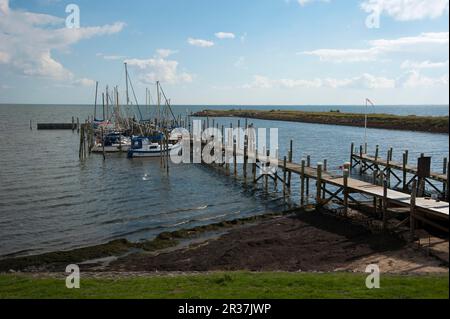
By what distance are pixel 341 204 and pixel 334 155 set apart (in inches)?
1297

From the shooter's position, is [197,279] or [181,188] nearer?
[197,279]

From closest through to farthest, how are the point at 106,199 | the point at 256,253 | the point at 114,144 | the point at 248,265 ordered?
the point at 248,265, the point at 256,253, the point at 106,199, the point at 114,144

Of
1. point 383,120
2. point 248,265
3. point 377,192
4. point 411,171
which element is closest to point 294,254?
point 248,265

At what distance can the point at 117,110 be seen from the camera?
8488cm

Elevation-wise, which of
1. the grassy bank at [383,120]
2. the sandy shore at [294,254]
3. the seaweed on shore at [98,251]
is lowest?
the seaweed on shore at [98,251]

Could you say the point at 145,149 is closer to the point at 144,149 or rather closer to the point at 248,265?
the point at 144,149

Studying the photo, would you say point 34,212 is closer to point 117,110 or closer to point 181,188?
point 181,188

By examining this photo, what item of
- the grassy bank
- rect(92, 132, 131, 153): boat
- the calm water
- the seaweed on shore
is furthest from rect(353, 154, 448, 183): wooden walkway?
the grassy bank

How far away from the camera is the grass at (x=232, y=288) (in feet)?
37.4

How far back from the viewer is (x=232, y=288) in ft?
41.7

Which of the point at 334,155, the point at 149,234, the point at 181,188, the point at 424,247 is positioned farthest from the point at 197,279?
the point at 334,155

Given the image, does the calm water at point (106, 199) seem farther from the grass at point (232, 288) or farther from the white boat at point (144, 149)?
the grass at point (232, 288)

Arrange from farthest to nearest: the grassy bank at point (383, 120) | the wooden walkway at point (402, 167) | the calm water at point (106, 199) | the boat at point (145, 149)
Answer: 1. the grassy bank at point (383, 120)
2. the boat at point (145, 149)
3. the wooden walkway at point (402, 167)
4. the calm water at point (106, 199)

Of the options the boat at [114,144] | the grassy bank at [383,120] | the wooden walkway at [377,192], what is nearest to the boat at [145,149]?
the boat at [114,144]
